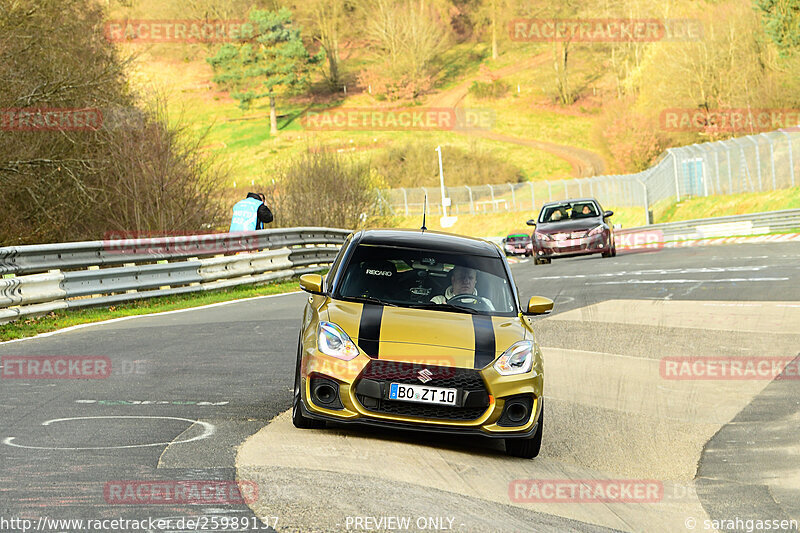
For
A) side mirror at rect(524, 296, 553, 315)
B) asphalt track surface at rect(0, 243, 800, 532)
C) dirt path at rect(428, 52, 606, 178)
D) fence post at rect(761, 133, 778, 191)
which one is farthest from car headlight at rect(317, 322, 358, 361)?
dirt path at rect(428, 52, 606, 178)

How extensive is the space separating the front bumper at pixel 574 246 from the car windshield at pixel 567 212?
0.70 meters

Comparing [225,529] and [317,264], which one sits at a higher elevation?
[225,529]

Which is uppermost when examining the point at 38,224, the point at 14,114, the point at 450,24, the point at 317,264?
the point at 450,24

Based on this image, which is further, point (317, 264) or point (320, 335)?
point (317, 264)

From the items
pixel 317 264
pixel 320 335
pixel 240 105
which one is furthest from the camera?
pixel 240 105

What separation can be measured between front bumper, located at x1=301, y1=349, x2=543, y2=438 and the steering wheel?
3.50 feet

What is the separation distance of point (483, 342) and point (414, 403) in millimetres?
697

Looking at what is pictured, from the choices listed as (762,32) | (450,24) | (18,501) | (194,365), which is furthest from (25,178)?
(450,24)

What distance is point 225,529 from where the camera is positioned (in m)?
4.86

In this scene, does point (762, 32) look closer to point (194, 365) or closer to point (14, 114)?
point (14, 114)

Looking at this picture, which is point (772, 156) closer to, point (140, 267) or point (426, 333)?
point (140, 267)

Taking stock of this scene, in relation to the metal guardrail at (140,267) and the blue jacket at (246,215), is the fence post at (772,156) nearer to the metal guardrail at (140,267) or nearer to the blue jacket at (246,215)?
the metal guardrail at (140,267)

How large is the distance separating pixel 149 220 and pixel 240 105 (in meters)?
97.7

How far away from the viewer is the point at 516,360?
741 cm
